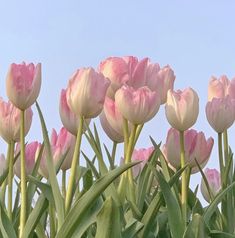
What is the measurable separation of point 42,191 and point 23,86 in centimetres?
24

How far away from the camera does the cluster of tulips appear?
50.3 inches

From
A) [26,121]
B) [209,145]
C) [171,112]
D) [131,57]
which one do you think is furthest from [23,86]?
[209,145]

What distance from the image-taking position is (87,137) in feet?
4.77

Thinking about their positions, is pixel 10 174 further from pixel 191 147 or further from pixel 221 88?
pixel 221 88

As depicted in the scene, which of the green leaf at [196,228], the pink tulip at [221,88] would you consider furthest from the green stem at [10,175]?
the pink tulip at [221,88]

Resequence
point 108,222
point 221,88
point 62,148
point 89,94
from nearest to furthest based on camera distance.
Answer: point 108,222
point 89,94
point 62,148
point 221,88

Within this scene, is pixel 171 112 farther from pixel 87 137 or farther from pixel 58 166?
pixel 58 166

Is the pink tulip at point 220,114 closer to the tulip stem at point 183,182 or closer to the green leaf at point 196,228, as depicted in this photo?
the tulip stem at point 183,182

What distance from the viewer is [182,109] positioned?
148 cm

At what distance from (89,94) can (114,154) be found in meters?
0.35

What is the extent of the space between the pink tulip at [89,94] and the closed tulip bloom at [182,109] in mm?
253

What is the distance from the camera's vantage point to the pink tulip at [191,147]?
1.57 m

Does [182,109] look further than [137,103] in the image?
Yes

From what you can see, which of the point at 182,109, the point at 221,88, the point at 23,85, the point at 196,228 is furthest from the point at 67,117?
the point at 221,88
